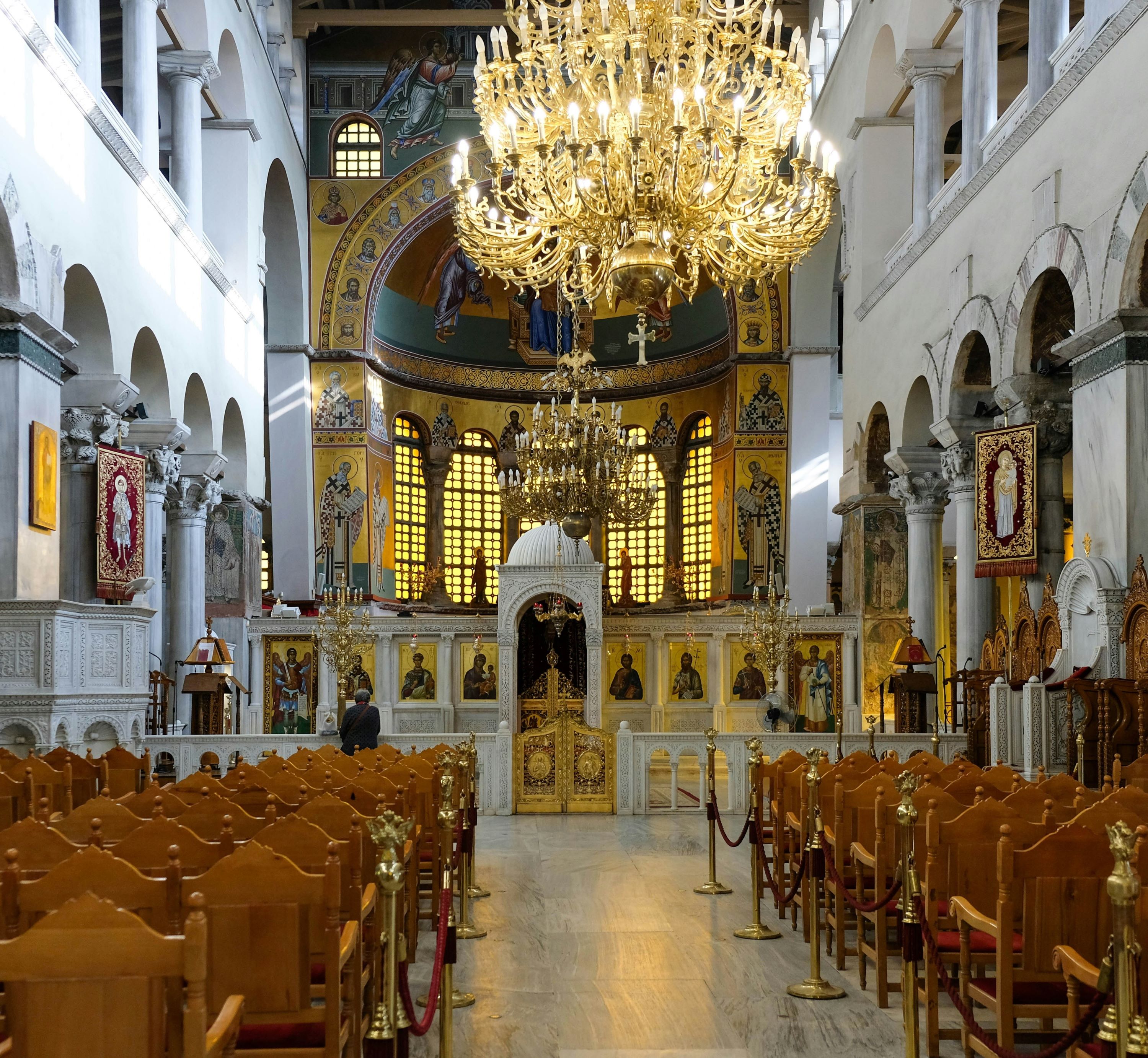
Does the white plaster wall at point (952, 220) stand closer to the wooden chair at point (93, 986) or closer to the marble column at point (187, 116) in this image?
the marble column at point (187, 116)

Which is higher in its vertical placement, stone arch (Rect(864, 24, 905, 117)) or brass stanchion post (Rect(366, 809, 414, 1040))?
stone arch (Rect(864, 24, 905, 117))

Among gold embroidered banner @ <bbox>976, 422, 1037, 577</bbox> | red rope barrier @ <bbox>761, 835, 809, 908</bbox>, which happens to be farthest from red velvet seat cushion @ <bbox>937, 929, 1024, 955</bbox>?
gold embroidered banner @ <bbox>976, 422, 1037, 577</bbox>

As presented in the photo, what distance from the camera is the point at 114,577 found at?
14.0 m

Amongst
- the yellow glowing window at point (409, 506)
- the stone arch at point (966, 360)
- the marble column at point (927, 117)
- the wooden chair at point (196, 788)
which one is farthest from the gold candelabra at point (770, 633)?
the wooden chair at point (196, 788)

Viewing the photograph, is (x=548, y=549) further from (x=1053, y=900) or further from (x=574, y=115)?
(x=1053, y=900)

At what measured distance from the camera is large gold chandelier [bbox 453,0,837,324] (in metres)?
8.73

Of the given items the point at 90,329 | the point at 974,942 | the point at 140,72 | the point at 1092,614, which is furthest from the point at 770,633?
the point at 974,942

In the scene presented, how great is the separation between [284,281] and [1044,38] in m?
15.1

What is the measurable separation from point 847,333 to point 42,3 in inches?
516

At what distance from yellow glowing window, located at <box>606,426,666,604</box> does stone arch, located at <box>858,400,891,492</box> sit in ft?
26.1

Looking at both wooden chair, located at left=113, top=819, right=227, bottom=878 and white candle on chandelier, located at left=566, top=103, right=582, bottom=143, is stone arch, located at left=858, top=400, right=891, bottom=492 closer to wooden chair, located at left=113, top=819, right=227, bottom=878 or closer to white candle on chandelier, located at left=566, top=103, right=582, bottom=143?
white candle on chandelier, located at left=566, top=103, right=582, bottom=143

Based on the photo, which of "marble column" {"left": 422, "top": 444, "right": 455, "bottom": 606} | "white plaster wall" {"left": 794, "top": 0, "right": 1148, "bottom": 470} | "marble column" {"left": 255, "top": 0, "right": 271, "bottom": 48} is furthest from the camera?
"marble column" {"left": 422, "top": 444, "right": 455, "bottom": 606}

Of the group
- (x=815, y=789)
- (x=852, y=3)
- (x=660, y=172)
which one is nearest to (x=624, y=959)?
(x=815, y=789)

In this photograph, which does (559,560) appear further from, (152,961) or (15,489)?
(152,961)
